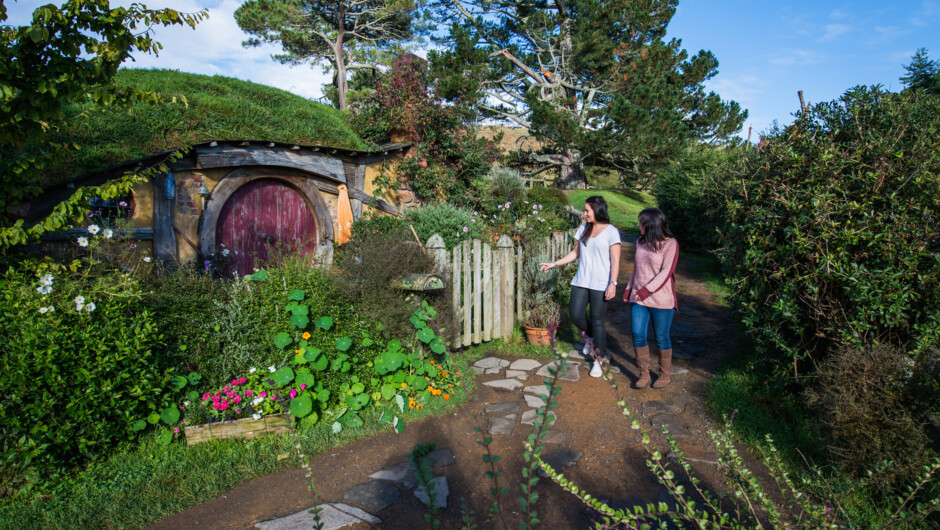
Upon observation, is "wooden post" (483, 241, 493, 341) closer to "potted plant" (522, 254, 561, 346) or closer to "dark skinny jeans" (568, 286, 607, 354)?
"potted plant" (522, 254, 561, 346)

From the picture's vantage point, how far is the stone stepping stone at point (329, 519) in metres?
2.69

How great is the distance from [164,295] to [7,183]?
1299mm

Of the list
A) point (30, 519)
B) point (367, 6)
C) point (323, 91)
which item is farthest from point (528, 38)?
point (30, 519)

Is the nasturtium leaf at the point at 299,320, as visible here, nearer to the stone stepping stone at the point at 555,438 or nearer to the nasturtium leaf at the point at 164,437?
the nasturtium leaf at the point at 164,437

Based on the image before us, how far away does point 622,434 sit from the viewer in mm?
3764

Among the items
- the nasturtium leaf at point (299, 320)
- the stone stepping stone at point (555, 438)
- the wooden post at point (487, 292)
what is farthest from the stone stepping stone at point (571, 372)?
the nasturtium leaf at point (299, 320)

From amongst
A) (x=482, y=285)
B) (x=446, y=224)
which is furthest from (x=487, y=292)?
(x=446, y=224)

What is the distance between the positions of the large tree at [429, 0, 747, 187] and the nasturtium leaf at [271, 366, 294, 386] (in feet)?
37.6

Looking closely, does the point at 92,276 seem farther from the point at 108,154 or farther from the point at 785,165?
the point at 785,165

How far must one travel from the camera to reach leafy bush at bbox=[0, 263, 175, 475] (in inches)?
116

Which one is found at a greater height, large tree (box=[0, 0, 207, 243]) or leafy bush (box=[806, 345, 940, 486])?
large tree (box=[0, 0, 207, 243])

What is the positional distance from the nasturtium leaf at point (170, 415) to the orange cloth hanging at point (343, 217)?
5.53 metres

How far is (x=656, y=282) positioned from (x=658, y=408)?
1.08m

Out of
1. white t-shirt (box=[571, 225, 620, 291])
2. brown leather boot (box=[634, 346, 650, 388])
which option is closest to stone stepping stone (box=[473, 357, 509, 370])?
white t-shirt (box=[571, 225, 620, 291])
